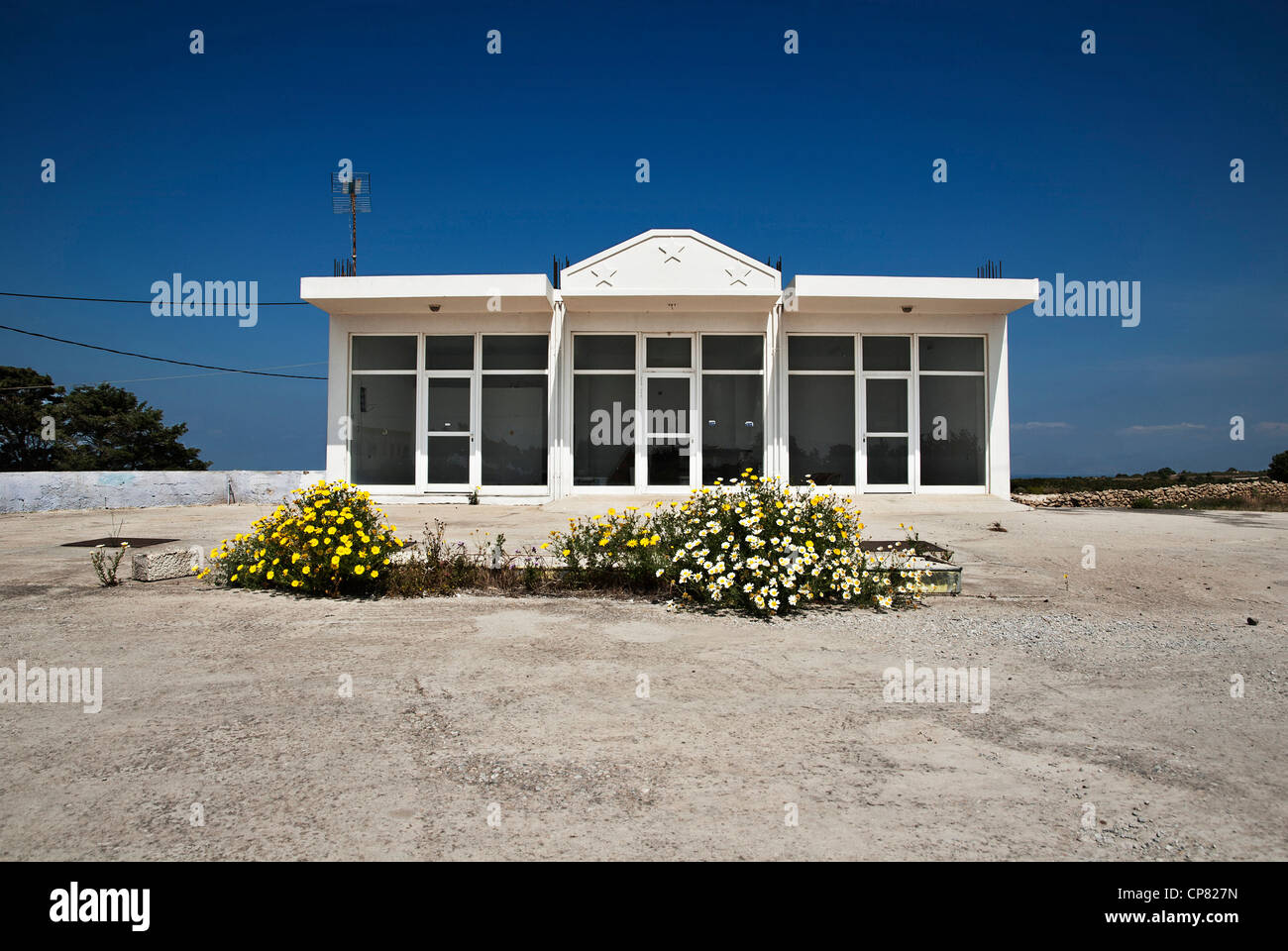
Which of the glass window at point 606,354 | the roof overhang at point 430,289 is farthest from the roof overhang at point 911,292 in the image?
the roof overhang at point 430,289

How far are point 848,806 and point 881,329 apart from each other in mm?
13261

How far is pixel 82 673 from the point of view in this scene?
410 centimetres

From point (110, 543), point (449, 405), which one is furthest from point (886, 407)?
point (110, 543)

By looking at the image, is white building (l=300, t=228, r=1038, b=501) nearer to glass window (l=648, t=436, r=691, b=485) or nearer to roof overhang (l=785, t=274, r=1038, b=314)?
glass window (l=648, t=436, r=691, b=485)

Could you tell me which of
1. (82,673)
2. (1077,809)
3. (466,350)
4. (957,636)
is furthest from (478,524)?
(1077,809)

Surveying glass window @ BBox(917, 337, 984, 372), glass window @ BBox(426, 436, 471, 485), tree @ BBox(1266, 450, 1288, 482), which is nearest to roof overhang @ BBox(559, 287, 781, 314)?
glass window @ BBox(917, 337, 984, 372)

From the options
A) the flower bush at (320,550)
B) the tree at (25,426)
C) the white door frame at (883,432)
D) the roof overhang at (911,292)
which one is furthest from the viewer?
the tree at (25,426)

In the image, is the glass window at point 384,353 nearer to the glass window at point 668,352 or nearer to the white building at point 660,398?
the white building at point 660,398

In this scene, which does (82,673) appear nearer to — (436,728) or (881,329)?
(436,728)

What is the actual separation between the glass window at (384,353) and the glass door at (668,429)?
191 inches

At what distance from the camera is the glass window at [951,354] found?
14.6 m

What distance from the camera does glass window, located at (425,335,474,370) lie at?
48.5ft

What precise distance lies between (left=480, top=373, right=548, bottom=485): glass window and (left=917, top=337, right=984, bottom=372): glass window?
766 centimetres

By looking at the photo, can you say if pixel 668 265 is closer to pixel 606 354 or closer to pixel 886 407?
pixel 606 354
